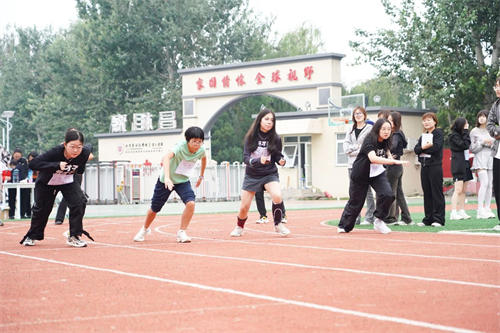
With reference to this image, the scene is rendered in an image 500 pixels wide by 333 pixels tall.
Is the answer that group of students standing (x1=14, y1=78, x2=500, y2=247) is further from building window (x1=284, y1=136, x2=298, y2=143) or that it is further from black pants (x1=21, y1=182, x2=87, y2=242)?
building window (x1=284, y1=136, x2=298, y2=143)

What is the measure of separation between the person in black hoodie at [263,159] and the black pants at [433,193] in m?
2.75

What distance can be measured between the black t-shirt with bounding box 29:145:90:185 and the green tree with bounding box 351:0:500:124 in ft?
75.4

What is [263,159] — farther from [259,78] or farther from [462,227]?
[259,78]

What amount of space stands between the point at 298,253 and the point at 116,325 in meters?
4.69

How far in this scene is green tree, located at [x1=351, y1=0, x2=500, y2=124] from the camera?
106 ft

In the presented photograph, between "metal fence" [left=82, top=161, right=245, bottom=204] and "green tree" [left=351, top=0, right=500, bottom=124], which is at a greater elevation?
"green tree" [left=351, top=0, right=500, bottom=124]

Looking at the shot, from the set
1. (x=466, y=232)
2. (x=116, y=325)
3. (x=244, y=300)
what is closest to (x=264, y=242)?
(x=466, y=232)

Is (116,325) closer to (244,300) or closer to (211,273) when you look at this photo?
(244,300)

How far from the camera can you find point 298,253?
9711 mm

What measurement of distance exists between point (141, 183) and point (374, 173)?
27.3 m

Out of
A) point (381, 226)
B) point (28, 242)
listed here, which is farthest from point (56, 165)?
point (381, 226)

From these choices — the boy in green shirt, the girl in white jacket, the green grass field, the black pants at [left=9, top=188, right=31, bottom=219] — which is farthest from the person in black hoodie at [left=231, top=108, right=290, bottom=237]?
the black pants at [left=9, top=188, right=31, bottom=219]

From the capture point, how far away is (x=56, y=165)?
35.8 feet

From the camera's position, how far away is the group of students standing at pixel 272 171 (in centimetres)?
1127
